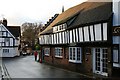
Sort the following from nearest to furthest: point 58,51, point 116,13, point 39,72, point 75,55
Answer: point 116,13
point 39,72
point 75,55
point 58,51

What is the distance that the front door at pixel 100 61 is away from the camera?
18.6 meters

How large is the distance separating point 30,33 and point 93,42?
67.8 m

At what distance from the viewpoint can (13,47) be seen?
62.9 metres

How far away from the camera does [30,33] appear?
86188mm

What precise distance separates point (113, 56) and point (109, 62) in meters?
0.57

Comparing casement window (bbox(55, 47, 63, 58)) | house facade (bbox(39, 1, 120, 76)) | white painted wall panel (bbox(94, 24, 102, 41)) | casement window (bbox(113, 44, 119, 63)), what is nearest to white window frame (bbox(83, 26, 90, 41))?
house facade (bbox(39, 1, 120, 76))

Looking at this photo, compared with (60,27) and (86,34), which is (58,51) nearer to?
(60,27)

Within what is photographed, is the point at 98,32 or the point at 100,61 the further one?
the point at 100,61

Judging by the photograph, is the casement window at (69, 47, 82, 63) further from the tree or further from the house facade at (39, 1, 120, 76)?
the tree

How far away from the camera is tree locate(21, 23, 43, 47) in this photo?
86250 millimetres

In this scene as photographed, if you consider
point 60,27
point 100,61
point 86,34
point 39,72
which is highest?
point 60,27

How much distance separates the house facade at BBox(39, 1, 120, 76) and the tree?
57.0 metres

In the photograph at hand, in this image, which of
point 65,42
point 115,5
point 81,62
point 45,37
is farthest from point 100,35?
point 45,37

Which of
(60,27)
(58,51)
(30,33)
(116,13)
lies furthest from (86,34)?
(30,33)
